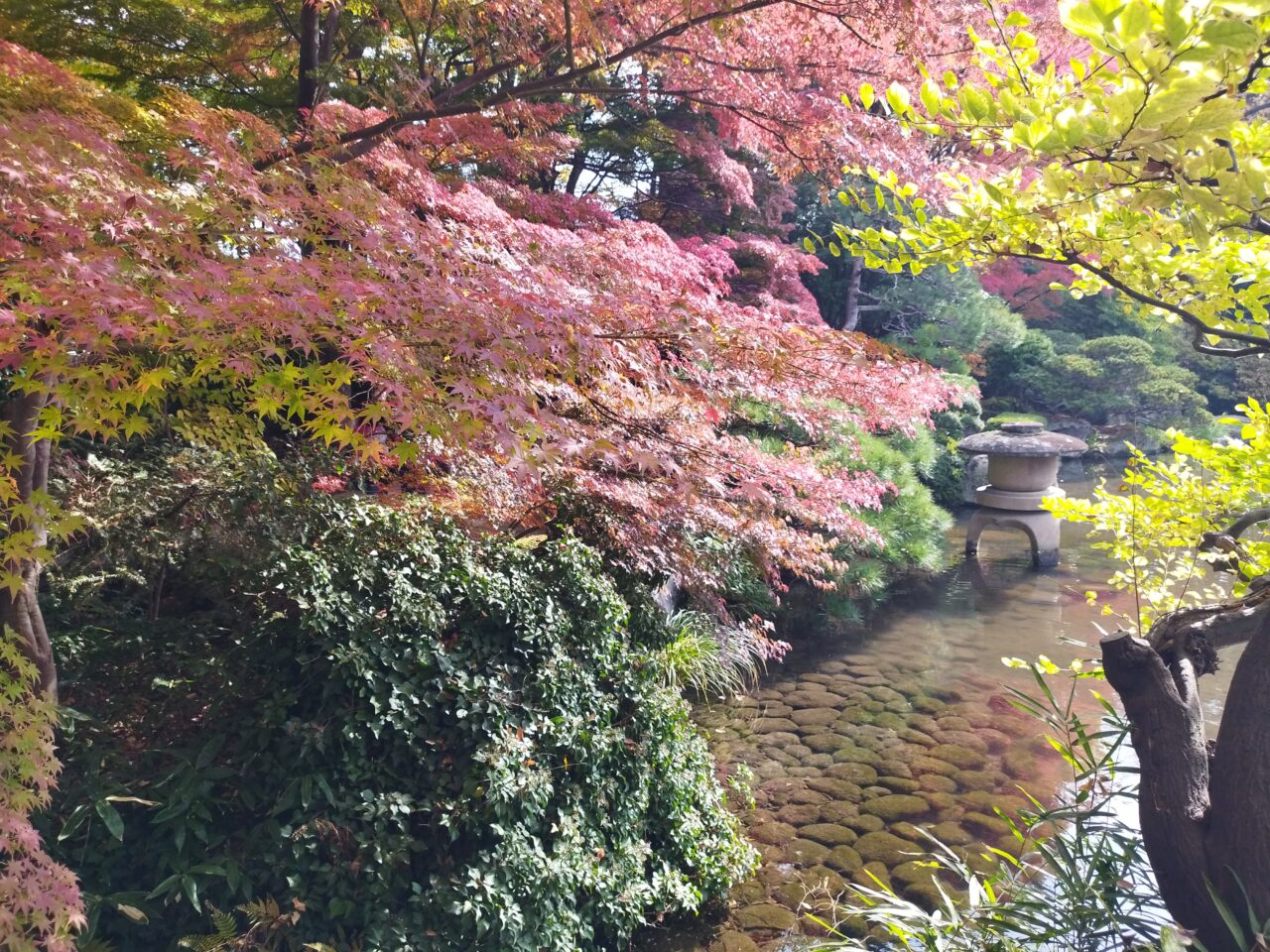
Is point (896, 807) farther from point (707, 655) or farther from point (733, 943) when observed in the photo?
point (707, 655)

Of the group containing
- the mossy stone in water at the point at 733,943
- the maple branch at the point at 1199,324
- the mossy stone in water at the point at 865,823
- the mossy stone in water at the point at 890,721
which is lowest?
the mossy stone in water at the point at 890,721

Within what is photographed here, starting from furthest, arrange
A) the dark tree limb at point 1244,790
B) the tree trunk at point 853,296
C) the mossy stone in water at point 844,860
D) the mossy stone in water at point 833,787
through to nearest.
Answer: the tree trunk at point 853,296
the mossy stone in water at point 833,787
the mossy stone in water at point 844,860
the dark tree limb at point 1244,790

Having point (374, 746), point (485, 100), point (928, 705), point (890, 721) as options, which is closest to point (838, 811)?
point (890, 721)

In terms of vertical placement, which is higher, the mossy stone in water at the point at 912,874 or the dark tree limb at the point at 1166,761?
the dark tree limb at the point at 1166,761

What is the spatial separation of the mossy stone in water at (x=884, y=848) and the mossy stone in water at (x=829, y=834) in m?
0.06

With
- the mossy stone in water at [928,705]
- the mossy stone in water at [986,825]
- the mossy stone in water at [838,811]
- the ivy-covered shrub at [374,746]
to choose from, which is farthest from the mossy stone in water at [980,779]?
the ivy-covered shrub at [374,746]

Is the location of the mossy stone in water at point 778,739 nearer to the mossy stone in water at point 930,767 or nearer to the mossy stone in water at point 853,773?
the mossy stone in water at point 853,773

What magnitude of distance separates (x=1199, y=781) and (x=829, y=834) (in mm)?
2025

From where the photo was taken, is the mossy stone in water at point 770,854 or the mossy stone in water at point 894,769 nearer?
the mossy stone in water at point 770,854

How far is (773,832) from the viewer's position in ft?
13.3

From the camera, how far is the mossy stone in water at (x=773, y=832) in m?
3.99

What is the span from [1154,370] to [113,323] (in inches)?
639

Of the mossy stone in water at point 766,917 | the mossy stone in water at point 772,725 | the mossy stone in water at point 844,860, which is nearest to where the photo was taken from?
the mossy stone in water at point 766,917

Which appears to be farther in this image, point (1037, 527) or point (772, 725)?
point (1037, 527)
